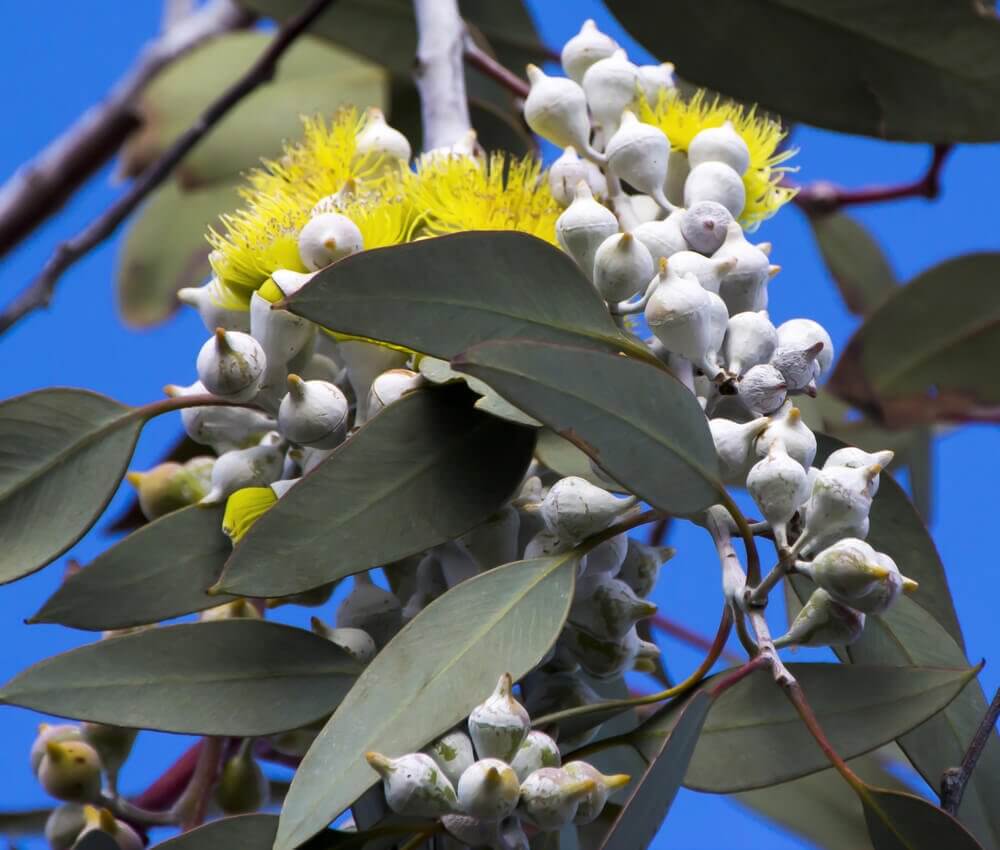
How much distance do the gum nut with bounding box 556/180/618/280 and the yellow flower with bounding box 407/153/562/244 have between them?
47 millimetres

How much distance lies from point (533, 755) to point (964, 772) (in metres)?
0.16

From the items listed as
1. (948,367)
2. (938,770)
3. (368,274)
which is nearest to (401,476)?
(368,274)

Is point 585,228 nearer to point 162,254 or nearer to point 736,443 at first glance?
point 736,443

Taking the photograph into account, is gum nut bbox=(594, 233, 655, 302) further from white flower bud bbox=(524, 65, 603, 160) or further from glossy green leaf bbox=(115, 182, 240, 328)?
glossy green leaf bbox=(115, 182, 240, 328)

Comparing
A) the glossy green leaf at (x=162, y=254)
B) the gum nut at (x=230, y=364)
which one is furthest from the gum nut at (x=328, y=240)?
the glossy green leaf at (x=162, y=254)

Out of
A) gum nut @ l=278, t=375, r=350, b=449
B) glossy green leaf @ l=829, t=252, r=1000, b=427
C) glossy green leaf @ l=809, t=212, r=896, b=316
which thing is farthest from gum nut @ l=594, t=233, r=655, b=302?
glossy green leaf @ l=809, t=212, r=896, b=316

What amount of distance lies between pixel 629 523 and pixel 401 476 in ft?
0.29

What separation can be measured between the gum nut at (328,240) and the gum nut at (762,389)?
0.53 ft

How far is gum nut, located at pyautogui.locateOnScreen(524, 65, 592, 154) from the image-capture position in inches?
24.0

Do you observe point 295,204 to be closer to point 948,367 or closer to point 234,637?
point 234,637

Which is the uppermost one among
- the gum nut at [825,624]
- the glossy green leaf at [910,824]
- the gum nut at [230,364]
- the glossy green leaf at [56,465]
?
the gum nut at [230,364]

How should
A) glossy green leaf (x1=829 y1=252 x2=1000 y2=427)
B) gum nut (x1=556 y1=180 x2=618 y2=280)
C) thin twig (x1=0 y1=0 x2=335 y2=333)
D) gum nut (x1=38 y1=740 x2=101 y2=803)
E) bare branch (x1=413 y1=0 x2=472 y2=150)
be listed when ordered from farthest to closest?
glossy green leaf (x1=829 y1=252 x2=1000 y2=427), thin twig (x1=0 y1=0 x2=335 y2=333), bare branch (x1=413 y1=0 x2=472 y2=150), gum nut (x1=38 y1=740 x2=101 y2=803), gum nut (x1=556 y1=180 x2=618 y2=280)

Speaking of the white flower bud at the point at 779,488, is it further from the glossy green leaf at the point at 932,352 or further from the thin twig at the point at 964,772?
the glossy green leaf at the point at 932,352

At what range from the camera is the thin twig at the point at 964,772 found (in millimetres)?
468
